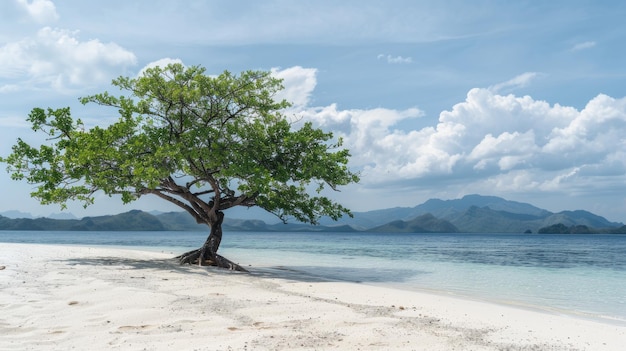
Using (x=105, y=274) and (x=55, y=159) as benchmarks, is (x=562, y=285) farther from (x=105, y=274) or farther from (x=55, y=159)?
(x=55, y=159)

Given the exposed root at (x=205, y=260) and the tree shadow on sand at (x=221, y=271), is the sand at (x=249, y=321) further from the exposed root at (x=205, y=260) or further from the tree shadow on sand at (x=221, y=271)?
the exposed root at (x=205, y=260)

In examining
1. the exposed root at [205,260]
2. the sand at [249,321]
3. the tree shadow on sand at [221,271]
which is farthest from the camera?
the exposed root at [205,260]

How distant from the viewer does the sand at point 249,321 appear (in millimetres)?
7207

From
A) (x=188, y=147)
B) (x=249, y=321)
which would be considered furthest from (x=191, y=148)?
(x=249, y=321)

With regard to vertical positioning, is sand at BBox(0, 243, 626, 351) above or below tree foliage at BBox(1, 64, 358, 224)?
below

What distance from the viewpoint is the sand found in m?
7.21

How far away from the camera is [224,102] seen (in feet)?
65.9

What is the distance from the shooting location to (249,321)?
8.67m

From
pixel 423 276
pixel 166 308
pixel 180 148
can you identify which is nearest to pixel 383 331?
pixel 166 308

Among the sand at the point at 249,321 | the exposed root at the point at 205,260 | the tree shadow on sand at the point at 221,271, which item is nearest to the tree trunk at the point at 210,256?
the exposed root at the point at 205,260

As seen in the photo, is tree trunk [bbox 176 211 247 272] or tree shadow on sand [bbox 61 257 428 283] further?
tree trunk [bbox 176 211 247 272]

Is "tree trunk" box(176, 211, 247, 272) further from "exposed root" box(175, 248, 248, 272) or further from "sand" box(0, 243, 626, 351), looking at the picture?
"sand" box(0, 243, 626, 351)

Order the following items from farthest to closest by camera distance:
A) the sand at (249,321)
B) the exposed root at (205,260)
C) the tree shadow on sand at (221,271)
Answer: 1. the exposed root at (205,260)
2. the tree shadow on sand at (221,271)
3. the sand at (249,321)


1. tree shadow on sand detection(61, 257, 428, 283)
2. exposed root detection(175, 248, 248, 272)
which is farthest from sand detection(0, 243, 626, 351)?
exposed root detection(175, 248, 248, 272)
